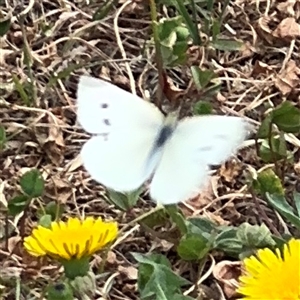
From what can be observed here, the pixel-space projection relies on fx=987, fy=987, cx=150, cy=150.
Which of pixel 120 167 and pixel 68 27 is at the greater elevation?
pixel 120 167

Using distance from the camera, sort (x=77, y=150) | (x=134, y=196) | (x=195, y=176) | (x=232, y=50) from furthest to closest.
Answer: (x=232, y=50), (x=77, y=150), (x=134, y=196), (x=195, y=176)

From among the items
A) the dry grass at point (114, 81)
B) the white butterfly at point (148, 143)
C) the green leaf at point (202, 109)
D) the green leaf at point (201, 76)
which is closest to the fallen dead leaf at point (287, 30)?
the dry grass at point (114, 81)

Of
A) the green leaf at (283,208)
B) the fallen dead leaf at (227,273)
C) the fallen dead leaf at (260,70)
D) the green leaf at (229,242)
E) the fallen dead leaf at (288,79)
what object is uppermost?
the green leaf at (283,208)

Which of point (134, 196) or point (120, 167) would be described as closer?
point (120, 167)

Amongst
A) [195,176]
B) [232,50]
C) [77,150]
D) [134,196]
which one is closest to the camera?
[195,176]

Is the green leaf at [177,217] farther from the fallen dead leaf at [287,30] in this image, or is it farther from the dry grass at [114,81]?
the fallen dead leaf at [287,30]

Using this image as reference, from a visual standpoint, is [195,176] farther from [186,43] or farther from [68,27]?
[68,27]

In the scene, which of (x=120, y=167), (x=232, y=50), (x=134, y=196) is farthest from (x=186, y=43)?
(x=120, y=167)

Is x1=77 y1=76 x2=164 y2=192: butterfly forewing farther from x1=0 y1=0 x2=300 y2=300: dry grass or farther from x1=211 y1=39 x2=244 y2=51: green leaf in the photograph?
x1=211 y1=39 x2=244 y2=51: green leaf
